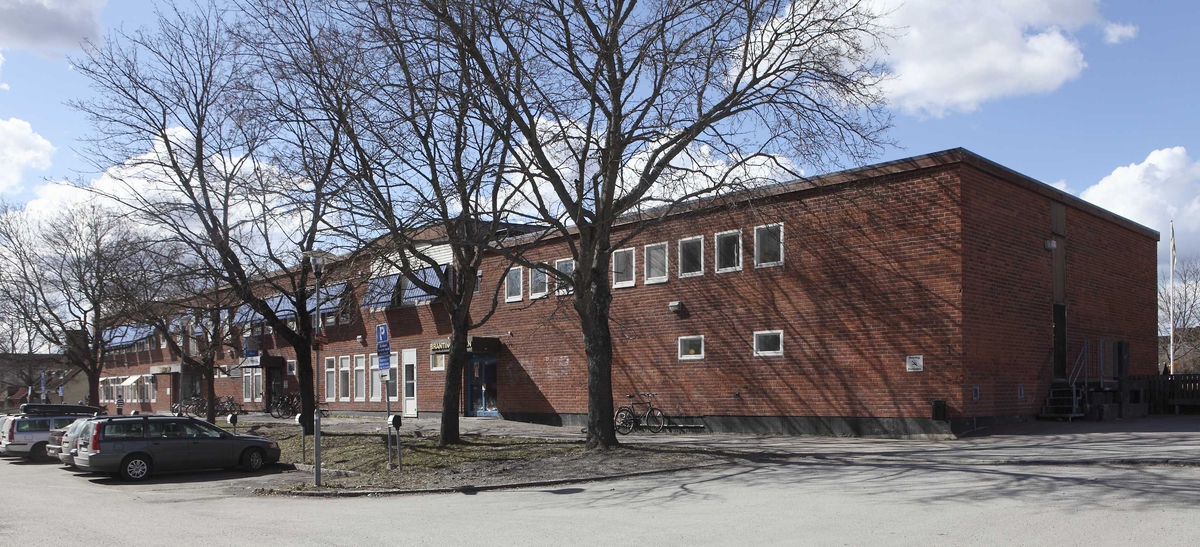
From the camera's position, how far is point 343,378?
39.6 metres

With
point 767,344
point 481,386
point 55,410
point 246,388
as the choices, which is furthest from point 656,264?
point 246,388

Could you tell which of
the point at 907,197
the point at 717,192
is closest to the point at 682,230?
the point at 907,197

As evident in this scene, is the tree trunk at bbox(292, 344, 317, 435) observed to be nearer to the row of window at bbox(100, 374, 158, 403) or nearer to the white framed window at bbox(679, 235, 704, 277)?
the white framed window at bbox(679, 235, 704, 277)

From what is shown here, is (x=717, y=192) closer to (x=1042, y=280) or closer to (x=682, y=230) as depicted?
(x=682, y=230)

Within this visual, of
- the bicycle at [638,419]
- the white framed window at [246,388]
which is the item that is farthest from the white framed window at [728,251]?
the white framed window at [246,388]

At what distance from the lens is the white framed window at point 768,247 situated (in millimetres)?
22828

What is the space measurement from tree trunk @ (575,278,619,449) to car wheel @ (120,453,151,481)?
9.10 m

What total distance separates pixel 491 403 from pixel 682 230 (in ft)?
33.5

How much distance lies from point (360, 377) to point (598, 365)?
73.4ft

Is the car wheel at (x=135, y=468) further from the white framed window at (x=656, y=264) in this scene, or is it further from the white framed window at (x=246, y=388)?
the white framed window at (x=246, y=388)

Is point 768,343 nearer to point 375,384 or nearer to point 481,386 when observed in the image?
point 481,386

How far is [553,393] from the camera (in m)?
29.0

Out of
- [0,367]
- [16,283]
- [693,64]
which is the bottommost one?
[0,367]

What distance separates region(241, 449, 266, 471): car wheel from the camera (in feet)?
69.2
